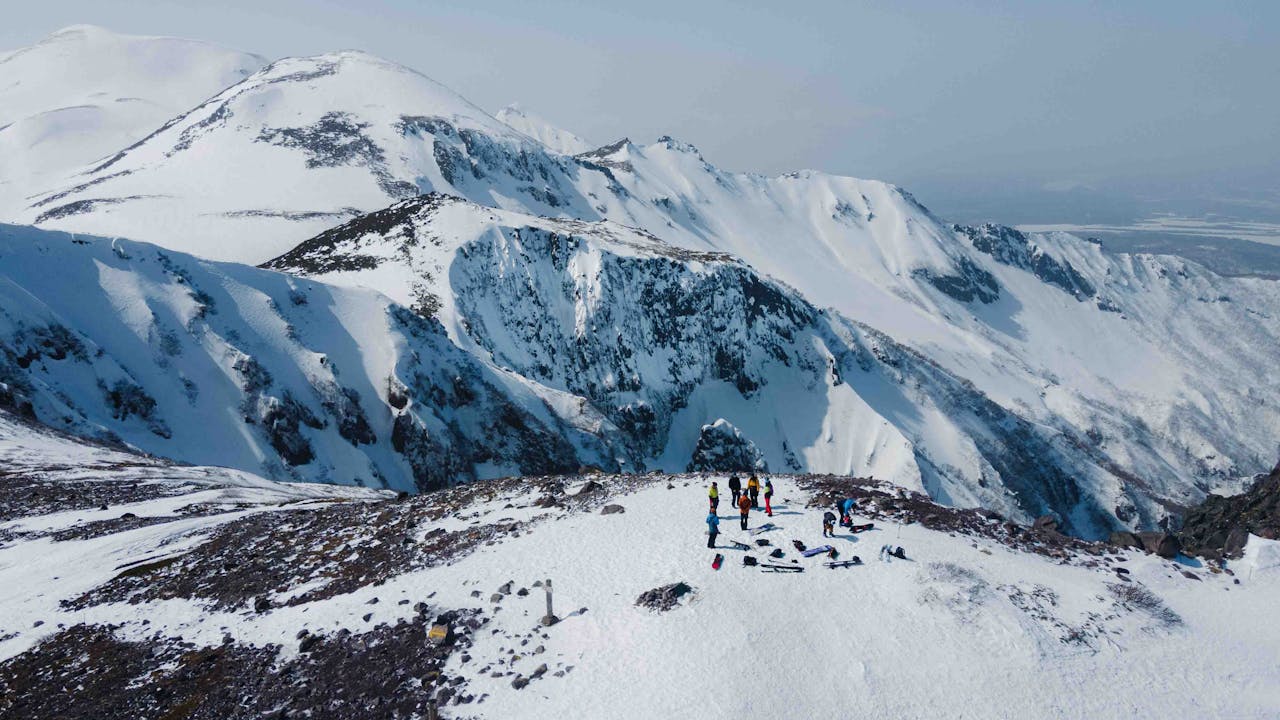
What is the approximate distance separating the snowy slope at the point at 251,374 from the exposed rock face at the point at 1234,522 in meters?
52.7

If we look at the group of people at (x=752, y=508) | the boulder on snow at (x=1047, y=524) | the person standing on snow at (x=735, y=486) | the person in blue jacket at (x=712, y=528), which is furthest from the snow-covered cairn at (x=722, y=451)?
the person in blue jacket at (x=712, y=528)

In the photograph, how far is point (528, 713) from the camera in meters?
15.7

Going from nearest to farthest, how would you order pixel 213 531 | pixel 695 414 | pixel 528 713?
pixel 528 713 → pixel 213 531 → pixel 695 414

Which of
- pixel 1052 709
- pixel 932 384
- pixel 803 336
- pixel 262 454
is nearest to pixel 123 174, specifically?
pixel 262 454

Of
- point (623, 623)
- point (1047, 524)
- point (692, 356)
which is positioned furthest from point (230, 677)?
point (692, 356)

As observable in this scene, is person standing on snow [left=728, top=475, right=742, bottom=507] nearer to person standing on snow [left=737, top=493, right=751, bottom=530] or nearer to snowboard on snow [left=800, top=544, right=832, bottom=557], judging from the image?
person standing on snow [left=737, top=493, right=751, bottom=530]

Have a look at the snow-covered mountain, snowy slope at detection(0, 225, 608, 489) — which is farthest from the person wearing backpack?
the snow-covered mountain

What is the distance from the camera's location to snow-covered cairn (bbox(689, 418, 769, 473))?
9325cm

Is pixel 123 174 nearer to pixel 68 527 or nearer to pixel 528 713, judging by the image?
pixel 68 527

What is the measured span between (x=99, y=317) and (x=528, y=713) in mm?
61786

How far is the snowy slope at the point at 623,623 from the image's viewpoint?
16703 millimetres

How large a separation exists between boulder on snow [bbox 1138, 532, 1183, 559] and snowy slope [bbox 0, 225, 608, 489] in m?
53.1

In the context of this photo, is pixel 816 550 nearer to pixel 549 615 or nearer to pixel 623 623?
pixel 623 623

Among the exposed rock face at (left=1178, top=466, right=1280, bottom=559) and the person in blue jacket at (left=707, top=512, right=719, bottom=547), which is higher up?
the person in blue jacket at (left=707, top=512, right=719, bottom=547)
